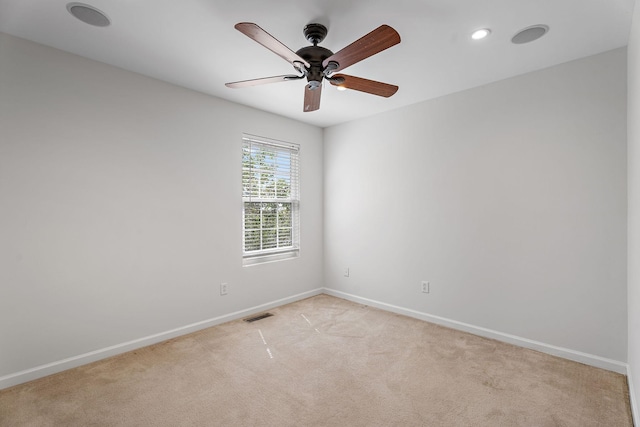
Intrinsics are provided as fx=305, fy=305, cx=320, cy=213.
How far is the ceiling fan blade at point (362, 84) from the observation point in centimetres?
215

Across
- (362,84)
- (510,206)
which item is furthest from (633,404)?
(362,84)

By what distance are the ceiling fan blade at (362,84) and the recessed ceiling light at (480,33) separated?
654mm

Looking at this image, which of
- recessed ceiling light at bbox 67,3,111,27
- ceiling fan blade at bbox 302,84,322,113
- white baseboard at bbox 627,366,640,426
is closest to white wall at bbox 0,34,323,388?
recessed ceiling light at bbox 67,3,111,27

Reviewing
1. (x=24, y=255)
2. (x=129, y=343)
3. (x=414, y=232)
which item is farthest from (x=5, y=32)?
→ (x=414, y=232)

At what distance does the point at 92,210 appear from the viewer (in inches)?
101

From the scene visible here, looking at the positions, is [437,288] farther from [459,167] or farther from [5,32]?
[5,32]

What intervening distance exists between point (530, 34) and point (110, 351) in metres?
4.14

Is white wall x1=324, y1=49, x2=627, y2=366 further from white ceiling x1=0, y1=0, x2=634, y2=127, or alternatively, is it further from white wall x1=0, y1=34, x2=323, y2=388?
white wall x1=0, y1=34, x2=323, y2=388

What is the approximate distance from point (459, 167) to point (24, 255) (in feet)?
12.7

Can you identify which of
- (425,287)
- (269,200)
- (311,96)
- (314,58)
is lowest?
(425,287)

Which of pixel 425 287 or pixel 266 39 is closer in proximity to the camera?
pixel 266 39

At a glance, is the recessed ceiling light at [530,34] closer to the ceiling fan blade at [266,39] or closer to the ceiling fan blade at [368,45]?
the ceiling fan blade at [368,45]

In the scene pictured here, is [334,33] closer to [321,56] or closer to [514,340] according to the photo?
[321,56]

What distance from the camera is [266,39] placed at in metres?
1.70
